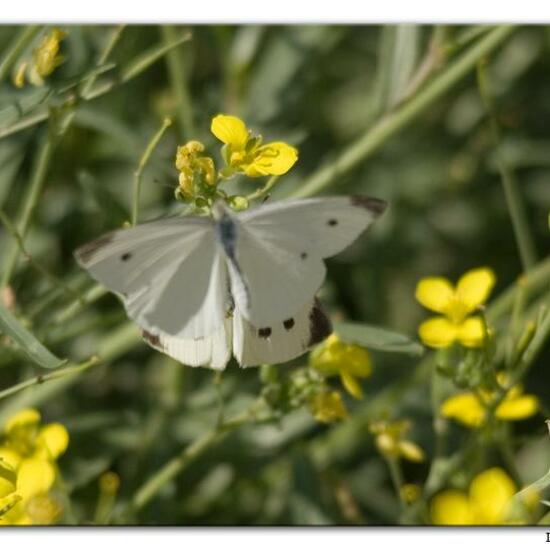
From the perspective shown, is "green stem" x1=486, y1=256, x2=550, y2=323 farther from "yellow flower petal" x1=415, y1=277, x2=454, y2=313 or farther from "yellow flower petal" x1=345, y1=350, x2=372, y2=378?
"yellow flower petal" x1=345, y1=350, x2=372, y2=378

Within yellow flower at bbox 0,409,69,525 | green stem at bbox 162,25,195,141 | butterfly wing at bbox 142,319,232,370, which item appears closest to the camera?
butterfly wing at bbox 142,319,232,370

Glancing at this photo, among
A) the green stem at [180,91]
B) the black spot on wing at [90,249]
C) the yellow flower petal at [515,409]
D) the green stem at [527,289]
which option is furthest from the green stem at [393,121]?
the black spot on wing at [90,249]

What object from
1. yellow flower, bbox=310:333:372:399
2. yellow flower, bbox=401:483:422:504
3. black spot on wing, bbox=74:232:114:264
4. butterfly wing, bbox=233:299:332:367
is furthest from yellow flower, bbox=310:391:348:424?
black spot on wing, bbox=74:232:114:264

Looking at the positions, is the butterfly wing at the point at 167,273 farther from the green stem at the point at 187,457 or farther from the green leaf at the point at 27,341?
the green stem at the point at 187,457
